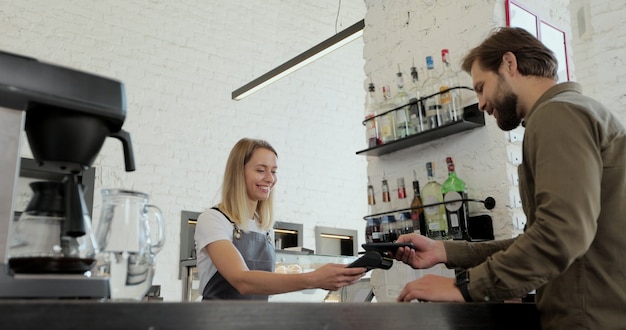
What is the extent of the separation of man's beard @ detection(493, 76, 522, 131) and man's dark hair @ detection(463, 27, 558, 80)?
0.20ft

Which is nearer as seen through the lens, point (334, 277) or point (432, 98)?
point (334, 277)

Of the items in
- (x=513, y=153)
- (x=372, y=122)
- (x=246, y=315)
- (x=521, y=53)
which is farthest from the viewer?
(x=372, y=122)

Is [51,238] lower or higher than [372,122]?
lower

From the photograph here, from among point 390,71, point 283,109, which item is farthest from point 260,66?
point 390,71

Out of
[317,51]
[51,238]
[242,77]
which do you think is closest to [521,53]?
[51,238]

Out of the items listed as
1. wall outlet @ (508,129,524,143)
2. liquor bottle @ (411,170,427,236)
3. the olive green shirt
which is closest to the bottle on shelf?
liquor bottle @ (411,170,427,236)

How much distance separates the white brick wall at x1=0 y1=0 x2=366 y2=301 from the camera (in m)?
4.95

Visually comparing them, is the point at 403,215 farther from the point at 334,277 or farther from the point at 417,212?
the point at 334,277

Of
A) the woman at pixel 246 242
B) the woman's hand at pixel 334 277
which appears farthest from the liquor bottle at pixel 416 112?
the woman's hand at pixel 334 277

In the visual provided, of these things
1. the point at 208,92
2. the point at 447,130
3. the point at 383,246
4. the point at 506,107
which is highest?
Result: the point at 208,92

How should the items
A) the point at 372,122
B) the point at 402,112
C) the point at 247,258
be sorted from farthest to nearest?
1. the point at 372,122
2. the point at 402,112
3. the point at 247,258

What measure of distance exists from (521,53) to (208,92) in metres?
4.42

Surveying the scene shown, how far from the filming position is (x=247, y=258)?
2273 mm

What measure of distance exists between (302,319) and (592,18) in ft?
11.7
